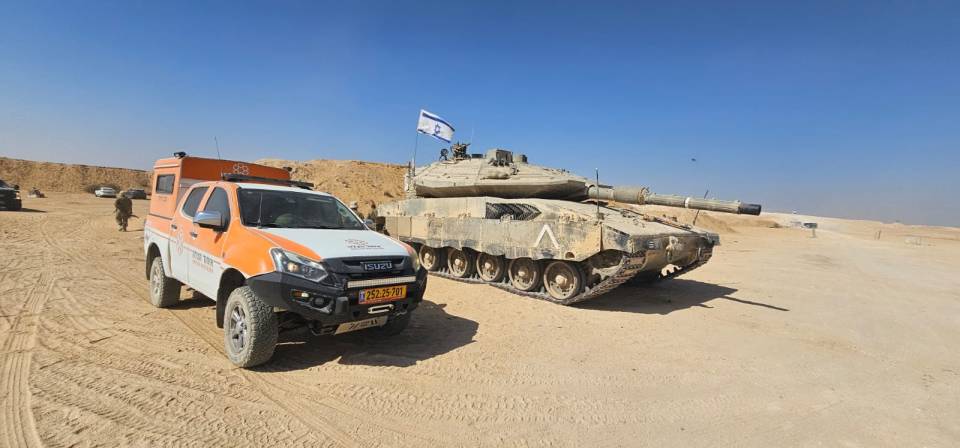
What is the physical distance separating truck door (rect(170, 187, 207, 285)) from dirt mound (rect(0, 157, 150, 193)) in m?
50.7

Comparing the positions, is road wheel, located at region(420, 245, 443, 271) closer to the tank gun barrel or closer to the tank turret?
the tank turret

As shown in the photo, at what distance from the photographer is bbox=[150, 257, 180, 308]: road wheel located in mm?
6195

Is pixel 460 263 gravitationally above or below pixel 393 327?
above

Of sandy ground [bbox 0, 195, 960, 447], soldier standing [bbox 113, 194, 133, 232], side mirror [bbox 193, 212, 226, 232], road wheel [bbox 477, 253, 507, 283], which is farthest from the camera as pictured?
soldier standing [bbox 113, 194, 133, 232]

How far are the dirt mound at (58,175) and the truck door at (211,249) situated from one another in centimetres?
5158

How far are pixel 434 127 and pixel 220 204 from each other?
34.8 feet

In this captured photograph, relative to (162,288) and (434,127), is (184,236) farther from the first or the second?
(434,127)

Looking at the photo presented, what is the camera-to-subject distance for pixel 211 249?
493 cm

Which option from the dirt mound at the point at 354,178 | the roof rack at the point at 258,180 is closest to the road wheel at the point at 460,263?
the roof rack at the point at 258,180

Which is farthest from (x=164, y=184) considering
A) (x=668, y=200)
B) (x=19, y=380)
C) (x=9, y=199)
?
(x=9, y=199)

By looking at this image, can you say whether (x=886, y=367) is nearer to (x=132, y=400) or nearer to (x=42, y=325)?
(x=132, y=400)

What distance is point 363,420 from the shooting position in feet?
11.3

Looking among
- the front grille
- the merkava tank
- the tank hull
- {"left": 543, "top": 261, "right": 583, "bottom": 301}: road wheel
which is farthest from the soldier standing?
the front grille

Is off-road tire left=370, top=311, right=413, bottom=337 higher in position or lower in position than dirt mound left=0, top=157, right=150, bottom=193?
lower
